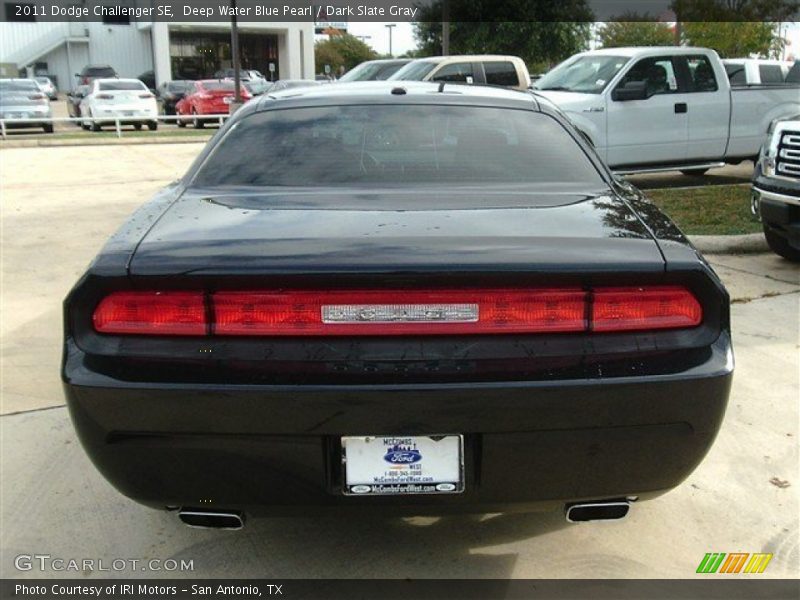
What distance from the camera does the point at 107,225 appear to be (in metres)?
8.54

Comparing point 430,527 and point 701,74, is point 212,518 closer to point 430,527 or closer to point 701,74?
point 430,527

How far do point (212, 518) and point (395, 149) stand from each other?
1.57m

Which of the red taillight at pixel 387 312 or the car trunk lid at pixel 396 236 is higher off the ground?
the car trunk lid at pixel 396 236

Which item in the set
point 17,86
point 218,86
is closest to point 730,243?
point 218,86

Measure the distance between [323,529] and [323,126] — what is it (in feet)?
5.19

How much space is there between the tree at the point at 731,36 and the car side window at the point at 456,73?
15.5m

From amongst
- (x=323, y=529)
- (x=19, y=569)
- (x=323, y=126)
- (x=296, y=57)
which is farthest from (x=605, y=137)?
(x=296, y=57)

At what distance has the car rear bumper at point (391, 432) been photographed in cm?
217

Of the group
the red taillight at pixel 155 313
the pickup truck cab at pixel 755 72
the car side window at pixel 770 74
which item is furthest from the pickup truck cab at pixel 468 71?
the red taillight at pixel 155 313

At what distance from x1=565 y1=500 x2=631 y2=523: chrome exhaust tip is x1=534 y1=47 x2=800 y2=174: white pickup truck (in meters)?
8.31

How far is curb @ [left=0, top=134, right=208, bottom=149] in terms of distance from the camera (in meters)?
17.7

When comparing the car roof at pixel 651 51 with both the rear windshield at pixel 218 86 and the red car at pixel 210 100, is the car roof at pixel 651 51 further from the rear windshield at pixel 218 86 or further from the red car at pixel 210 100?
the rear windshield at pixel 218 86

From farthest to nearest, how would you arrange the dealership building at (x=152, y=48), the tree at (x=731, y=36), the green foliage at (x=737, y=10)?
the dealership building at (x=152, y=48) → the tree at (x=731, y=36) → the green foliage at (x=737, y=10)

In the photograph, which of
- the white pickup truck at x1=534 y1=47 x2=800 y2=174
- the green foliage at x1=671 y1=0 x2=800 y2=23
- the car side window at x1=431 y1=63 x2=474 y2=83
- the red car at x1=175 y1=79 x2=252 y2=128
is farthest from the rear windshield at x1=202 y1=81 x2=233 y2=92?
the white pickup truck at x1=534 y1=47 x2=800 y2=174
